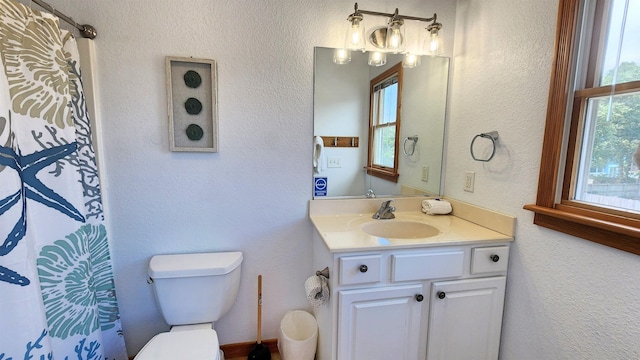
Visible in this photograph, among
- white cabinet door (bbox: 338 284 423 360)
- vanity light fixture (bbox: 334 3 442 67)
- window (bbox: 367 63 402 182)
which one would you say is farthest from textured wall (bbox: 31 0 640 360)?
white cabinet door (bbox: 338 284 423 360)

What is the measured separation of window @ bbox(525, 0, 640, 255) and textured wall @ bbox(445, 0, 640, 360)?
72mm

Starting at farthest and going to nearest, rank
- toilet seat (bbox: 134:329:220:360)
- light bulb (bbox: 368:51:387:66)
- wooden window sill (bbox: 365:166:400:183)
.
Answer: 1. wooden window sill (bbox: 365:166:400:183)
2. light bulb (bbox: 368:51:387:66)
3. toilet seat (bbox: 134:329:220:360)

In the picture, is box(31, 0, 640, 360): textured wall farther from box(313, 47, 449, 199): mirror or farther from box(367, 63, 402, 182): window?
box(367, 63, 402, 182): window

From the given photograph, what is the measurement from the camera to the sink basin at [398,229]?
157 centimetres

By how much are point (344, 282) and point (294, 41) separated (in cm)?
128

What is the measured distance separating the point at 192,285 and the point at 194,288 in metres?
0.02

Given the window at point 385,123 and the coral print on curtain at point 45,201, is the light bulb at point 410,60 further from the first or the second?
the coral print on curtain at point 45,201

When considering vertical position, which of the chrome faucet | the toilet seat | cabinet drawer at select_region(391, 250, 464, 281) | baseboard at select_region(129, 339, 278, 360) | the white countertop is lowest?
baseboard at select_region(129, 339, 278, 360)

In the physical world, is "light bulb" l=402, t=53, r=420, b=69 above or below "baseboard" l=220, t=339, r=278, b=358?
above

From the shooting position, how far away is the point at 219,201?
5.16 feet

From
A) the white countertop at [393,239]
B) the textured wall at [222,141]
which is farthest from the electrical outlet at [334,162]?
the white countertop at [393,239]

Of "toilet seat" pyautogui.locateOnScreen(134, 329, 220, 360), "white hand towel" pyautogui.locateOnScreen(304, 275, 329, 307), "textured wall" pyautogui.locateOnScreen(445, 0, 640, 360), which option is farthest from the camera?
"white hand towel" pyautogui.locateOnScreen(304, 275, 329, 307)

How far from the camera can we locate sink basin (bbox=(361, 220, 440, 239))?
157 centimetres

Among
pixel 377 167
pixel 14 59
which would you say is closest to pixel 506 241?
pixel 377 167
